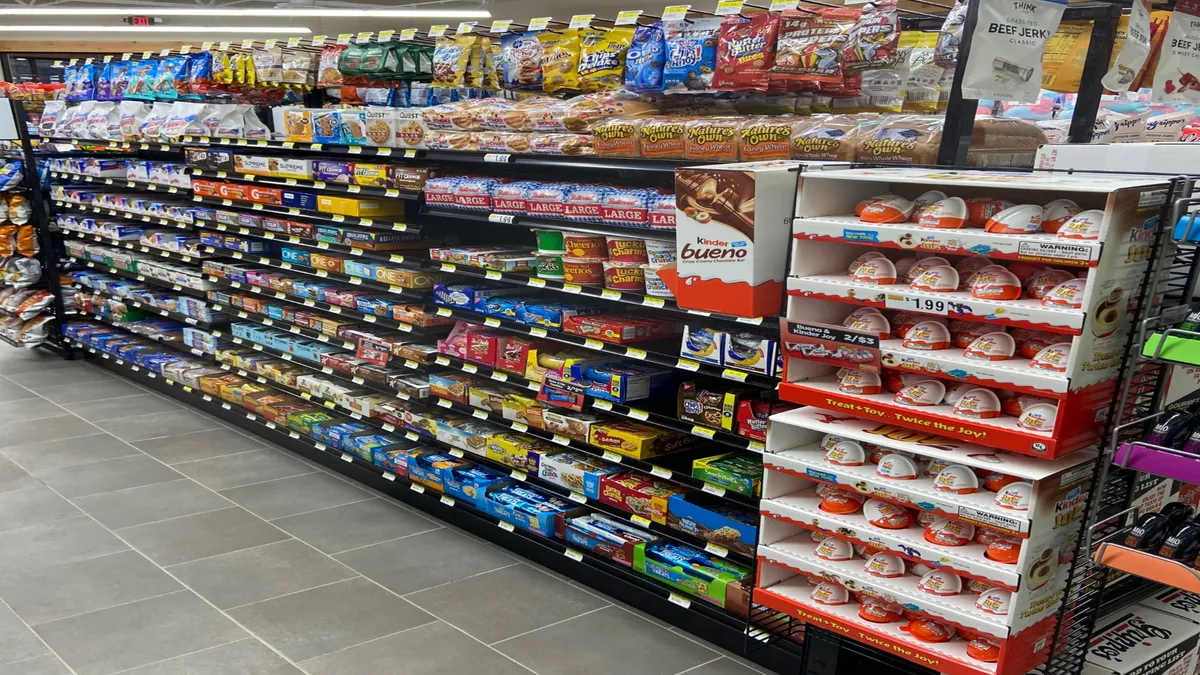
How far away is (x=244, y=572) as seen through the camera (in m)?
4.13

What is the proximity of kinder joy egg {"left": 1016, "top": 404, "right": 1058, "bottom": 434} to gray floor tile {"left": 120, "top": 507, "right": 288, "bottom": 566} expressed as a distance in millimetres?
3582

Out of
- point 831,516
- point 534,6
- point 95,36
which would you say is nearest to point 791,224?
point 831,516

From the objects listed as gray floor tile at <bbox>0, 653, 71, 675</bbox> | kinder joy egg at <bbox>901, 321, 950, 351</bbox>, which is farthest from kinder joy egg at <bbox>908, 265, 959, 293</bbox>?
gray floor tile at <bbox>0, 653, 71, 675</bbox>

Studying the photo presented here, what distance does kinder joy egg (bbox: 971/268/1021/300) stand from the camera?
2262mm

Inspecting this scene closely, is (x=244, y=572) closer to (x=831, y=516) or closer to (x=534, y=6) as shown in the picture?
(x=831, y=516)

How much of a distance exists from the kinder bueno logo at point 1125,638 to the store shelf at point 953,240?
3.64ft

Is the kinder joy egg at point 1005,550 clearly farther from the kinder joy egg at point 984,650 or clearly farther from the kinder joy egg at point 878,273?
the kinder joy egg at point 878,273

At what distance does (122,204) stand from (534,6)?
8.47 metres

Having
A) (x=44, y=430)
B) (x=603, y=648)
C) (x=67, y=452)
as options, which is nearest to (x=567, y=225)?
(x=603, y=648)

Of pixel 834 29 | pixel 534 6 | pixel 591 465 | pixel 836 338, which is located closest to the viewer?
pixel 836 338

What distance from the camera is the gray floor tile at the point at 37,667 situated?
10.8ft

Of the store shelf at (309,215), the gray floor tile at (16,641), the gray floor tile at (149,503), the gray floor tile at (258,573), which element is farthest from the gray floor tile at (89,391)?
the gray floor tile at (16,641)

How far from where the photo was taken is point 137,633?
3.58m

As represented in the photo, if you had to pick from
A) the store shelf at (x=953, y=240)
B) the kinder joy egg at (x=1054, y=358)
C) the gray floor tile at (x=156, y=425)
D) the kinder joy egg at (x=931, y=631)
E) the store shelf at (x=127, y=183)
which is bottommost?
the gray floor tile at (x=156, y=425)
